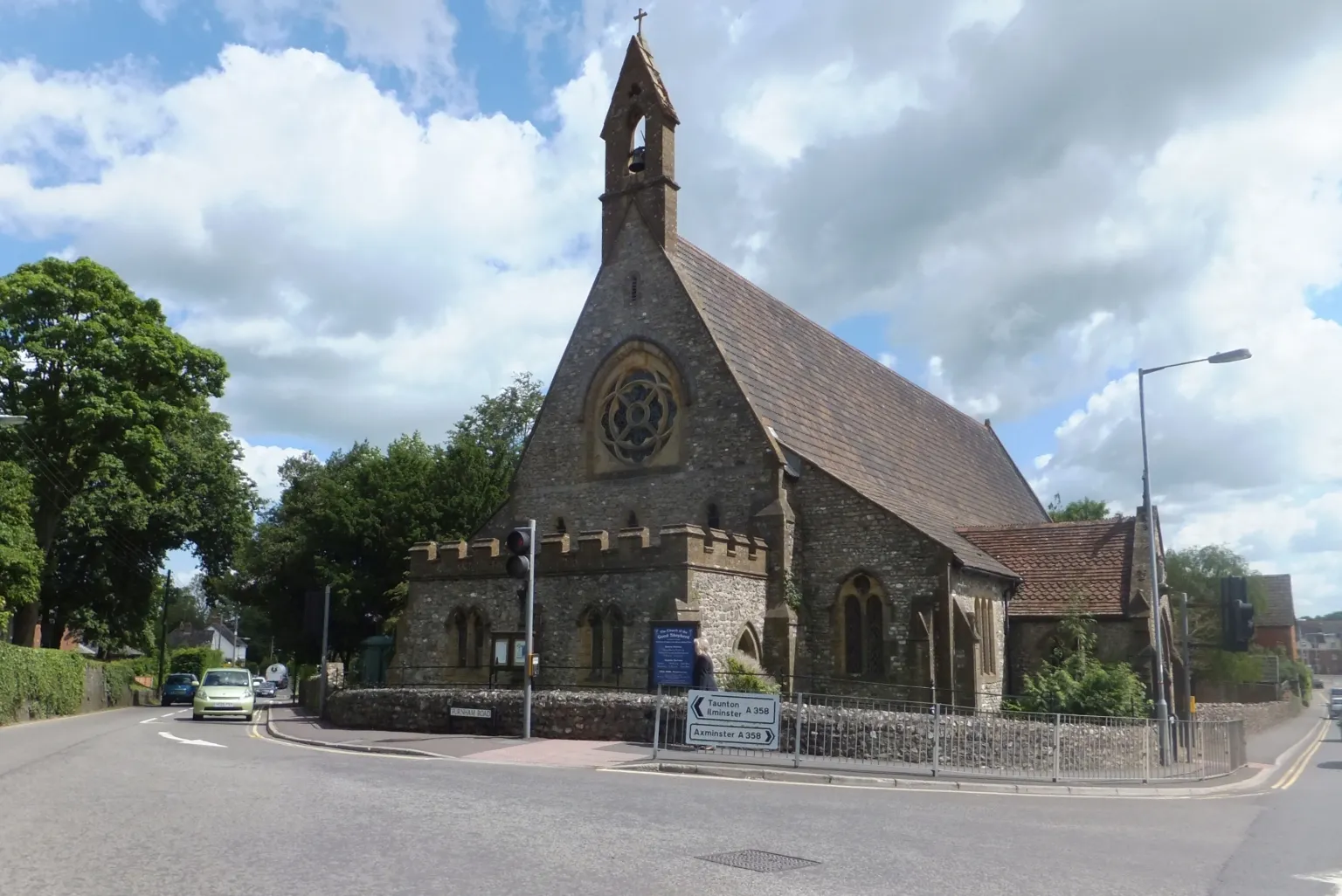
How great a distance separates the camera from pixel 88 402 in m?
34.1

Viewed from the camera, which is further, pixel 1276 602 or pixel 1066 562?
pixel 1276 602

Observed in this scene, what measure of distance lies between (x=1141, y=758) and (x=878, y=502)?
8699 millimetres

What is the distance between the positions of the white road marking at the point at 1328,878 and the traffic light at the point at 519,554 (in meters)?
12.2

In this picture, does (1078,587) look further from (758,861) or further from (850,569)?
(758,861)

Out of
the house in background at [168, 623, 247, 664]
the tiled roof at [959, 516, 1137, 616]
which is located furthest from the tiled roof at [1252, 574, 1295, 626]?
the house in background at [168, 623, 247, 664]

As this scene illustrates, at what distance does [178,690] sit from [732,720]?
1455 inches

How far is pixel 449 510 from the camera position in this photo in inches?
1591

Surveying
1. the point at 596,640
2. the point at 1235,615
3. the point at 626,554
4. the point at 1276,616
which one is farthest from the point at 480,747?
the point at 1276,616

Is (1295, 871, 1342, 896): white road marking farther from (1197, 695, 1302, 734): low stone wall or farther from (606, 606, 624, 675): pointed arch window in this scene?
(1197, 695, 1302, 734): low stone wall

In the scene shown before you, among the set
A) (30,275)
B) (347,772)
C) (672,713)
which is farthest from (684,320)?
(30,275)

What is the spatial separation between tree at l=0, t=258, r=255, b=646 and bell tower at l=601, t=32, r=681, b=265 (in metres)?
17.0

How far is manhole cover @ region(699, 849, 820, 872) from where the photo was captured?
26.6ft

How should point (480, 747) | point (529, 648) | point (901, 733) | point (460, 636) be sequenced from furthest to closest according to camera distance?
point (460, 636), point (529, 648), point (480, 747), point (901, 733)

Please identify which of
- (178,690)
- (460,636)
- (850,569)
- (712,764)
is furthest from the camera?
(178,690)
